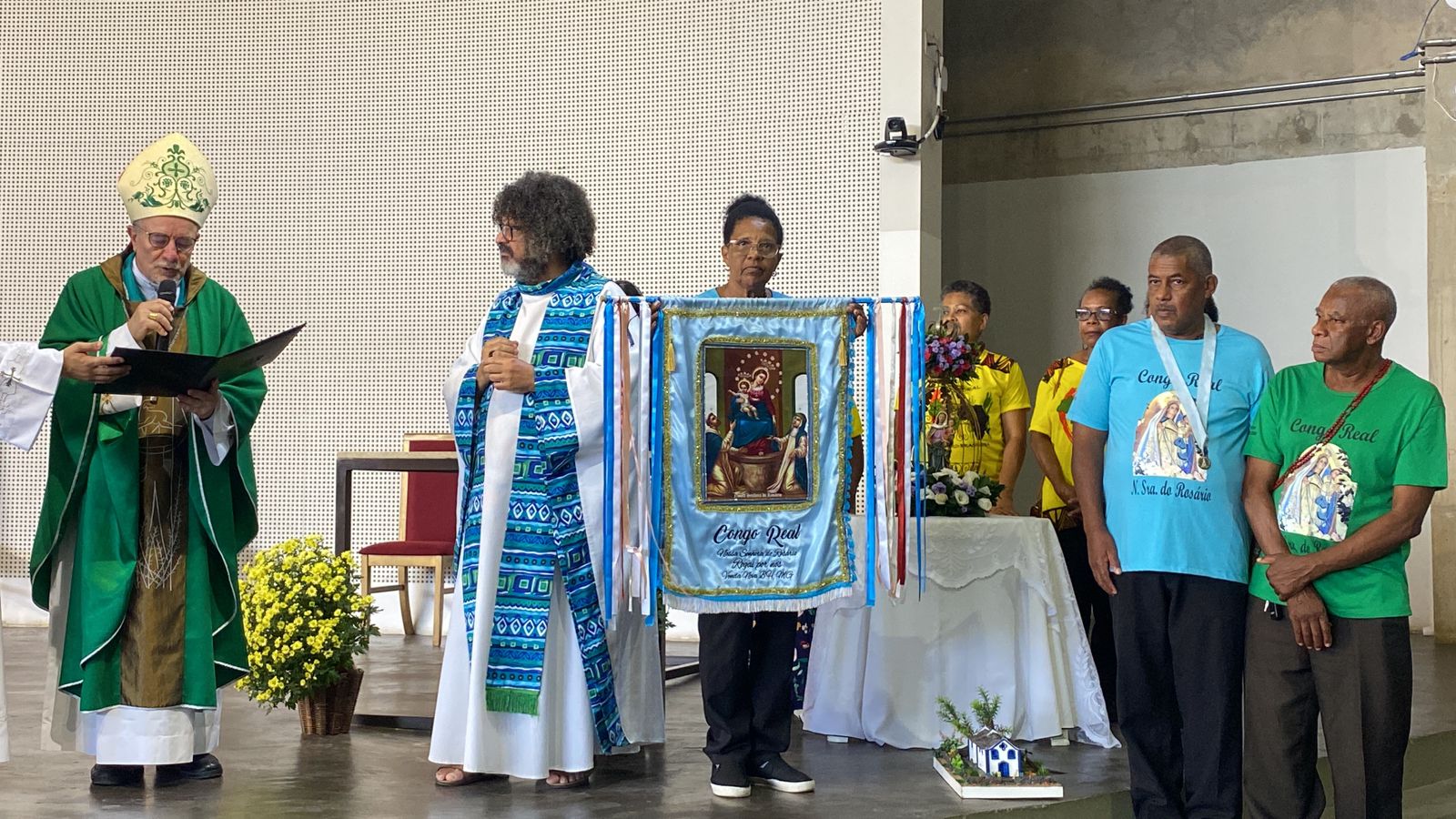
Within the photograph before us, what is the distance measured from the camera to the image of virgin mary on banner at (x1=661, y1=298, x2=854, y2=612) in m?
3.87

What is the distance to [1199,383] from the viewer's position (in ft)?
12.0

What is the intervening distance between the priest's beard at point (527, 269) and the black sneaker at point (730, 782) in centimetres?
137

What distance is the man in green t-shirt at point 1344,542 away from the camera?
11.2 ft

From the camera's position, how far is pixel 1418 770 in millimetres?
4895

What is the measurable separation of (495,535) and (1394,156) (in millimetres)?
6993

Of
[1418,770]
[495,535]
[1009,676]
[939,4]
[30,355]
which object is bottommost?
Answer: [1418,770]

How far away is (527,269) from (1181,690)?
6.48 ft

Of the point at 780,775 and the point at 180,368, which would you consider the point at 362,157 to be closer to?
the point at 180,368

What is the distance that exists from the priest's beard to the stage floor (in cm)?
135

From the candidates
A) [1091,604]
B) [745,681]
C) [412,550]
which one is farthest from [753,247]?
[412,550]

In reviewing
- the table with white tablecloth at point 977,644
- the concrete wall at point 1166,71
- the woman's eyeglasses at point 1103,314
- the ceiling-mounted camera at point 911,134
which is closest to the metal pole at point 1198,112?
the concrete wall at point 1166,71

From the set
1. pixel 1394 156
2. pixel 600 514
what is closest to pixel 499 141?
pixel 600 514

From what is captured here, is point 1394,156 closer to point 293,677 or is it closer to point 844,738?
point 844,738

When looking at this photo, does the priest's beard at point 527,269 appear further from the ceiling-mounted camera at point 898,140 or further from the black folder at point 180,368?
the ceiling-mounted camera at point 898,140
